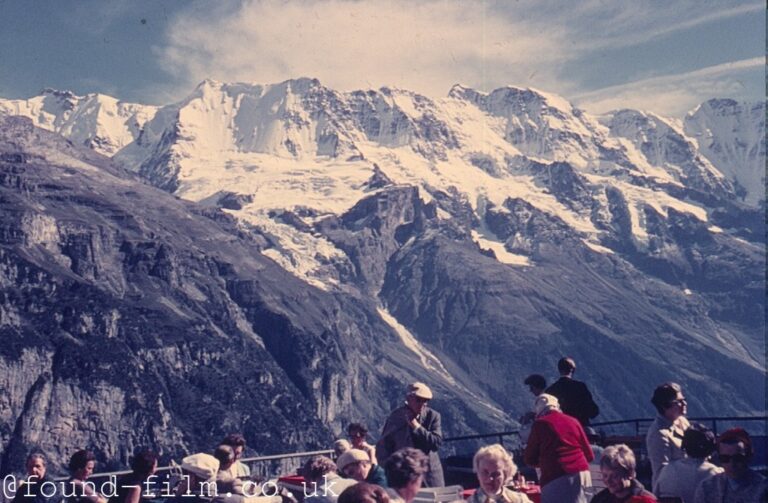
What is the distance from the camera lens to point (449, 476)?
61.8 feet

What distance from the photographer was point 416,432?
45.1 ft

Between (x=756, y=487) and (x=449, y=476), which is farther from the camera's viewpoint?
(x=449, y=476)

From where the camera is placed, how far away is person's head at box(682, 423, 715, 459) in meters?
11.6

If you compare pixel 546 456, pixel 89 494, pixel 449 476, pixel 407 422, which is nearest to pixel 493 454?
pixel 546 456

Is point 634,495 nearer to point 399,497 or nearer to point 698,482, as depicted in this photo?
point 698,482

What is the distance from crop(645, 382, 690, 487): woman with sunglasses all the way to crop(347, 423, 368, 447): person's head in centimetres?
430

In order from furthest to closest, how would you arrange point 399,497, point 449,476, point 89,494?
point 449,476
point 89,494
point 399,497

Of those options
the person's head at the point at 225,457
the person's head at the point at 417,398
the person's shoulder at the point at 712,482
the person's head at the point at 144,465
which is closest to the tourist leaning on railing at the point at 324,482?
the person's head at the point at 144,465

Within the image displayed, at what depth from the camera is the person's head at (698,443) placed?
11.6m

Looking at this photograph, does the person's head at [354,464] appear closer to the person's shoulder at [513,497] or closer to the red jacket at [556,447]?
the person's shoulder at [513,497]

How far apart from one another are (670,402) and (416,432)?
10.7 ft

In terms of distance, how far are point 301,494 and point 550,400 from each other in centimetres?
414

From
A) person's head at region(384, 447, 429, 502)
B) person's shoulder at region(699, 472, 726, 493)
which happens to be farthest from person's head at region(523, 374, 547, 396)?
person's head at region(384, 447, 429, 502)

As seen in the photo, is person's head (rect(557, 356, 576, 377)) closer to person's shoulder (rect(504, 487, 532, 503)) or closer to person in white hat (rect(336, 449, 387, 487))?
person in white hat (rect(336, 449, 387, 487))
